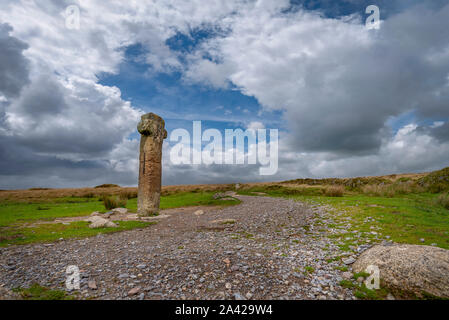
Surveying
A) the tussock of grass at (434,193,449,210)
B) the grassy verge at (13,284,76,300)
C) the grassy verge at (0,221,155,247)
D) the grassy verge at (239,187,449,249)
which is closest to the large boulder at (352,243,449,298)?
the grassy verge at (239,187,449,249)

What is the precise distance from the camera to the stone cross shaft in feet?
56.6

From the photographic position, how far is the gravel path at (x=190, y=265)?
5.29 metres

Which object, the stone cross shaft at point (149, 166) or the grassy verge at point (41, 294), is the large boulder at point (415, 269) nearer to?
the grassy verge at point (41, 294)

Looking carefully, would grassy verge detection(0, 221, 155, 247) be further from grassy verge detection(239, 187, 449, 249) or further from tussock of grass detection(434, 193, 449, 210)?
tussock of grass detection(434, 193, 449, 210)

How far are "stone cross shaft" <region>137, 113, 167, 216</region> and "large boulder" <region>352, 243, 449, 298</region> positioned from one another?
14459mm

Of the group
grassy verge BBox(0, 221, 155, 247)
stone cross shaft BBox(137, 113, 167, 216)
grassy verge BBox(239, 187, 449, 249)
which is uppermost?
stone cross shaft BBox(137, 113, 167, 216)

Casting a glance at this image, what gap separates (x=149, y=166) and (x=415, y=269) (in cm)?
1594

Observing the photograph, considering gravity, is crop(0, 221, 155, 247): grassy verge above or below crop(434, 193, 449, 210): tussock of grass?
below

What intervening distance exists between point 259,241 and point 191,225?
16.5 feet

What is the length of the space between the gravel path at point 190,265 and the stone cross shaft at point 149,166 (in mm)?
6272

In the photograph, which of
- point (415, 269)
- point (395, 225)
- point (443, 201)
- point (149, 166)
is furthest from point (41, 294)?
point (443, 201)

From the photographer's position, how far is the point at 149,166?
57.2 feet
